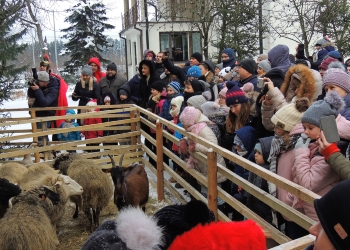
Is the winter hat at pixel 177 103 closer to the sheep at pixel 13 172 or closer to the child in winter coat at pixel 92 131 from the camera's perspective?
the sheep at pixel 13 172

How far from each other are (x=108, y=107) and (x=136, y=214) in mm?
6125

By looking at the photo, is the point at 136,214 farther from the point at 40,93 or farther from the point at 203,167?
→ the point at 40,93

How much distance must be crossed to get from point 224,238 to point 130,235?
0.41 metres

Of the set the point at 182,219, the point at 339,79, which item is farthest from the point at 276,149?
the point at 182,219

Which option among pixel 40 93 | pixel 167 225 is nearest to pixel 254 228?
pixel 167 225

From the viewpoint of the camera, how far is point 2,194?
402cm

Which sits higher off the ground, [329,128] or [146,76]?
[146,76]

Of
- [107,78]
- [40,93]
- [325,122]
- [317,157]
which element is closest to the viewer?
[325,122]

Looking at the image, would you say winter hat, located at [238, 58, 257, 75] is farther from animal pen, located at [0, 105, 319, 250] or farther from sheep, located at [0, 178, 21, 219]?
sheep, located at [0, 178, 21, 219]

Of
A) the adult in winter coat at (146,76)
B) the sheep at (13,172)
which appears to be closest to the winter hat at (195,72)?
the adult in winter coat at (146,76)

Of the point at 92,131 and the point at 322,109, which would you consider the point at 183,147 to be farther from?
the point at 92,131

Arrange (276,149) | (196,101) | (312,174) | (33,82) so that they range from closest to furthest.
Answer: (312,174) → (276,149) → (196,101) → (33,82)

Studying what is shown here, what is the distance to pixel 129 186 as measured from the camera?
16.1 ft

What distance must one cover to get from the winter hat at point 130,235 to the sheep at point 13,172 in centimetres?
389
